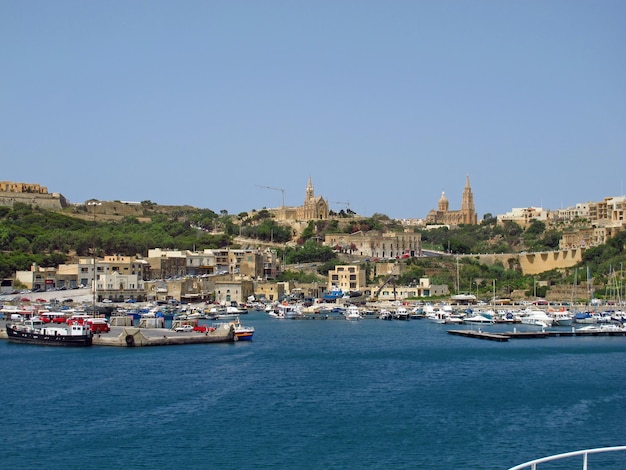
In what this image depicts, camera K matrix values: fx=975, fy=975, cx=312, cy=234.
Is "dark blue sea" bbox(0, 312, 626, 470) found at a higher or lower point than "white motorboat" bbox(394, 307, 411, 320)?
lower

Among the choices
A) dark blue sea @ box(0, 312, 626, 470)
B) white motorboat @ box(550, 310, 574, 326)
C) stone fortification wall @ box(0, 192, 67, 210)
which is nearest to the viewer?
dark blue sea @ box(0, 312, 626, 470)

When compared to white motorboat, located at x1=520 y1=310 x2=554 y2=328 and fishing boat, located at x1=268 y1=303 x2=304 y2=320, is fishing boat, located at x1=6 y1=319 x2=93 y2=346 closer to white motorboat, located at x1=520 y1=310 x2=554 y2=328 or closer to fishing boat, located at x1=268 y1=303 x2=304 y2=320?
fishing boat, located at x1=268 y1=303 x2=304 y2=320

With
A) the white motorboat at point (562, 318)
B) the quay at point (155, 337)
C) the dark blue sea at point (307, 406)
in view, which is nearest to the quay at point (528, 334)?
the white motorboat at point (562, 318)

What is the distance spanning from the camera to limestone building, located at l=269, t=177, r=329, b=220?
3519 inches

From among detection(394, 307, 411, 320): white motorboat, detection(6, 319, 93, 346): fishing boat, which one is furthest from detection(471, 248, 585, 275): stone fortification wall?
detection(6, 319, 93, 346): fishing boat

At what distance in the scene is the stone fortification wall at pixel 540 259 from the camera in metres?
66.2

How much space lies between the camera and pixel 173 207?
333 ft

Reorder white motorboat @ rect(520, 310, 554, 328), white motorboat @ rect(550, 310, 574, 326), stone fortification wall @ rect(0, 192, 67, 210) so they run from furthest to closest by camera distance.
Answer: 1. stone fortification wall @ rect(0, 192, 67, 210)
2. white motorboat @ rect(550, 310, 574, 326)
3. white motorboat @ rect(520, 310, 554, 328)

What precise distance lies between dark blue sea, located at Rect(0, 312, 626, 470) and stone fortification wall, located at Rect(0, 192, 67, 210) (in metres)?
52.9

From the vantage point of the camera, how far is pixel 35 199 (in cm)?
8706

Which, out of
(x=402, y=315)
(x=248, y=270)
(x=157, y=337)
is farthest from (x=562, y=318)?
(x=248, y=270)

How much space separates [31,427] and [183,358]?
439 inches

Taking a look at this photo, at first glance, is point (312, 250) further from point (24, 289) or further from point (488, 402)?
point (488, 402)

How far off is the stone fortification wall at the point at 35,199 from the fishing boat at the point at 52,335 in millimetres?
50294
